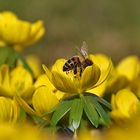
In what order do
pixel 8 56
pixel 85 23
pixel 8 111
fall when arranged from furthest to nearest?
1. pixel 85 23
2. pixel 8 56
3. pixel 8 111

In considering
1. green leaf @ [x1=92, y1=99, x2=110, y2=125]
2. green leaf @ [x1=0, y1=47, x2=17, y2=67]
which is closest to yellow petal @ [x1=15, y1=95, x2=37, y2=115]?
green leaf @ [x1=92, y1=99, x2=110, y2=125]

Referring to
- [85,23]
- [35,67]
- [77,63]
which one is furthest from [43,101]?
[85,23]

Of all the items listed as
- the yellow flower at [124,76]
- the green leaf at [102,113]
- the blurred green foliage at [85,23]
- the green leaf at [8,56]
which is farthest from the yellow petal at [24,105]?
the blurred green foliage at [85,23]

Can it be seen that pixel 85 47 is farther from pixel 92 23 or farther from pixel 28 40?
pixel 92 23

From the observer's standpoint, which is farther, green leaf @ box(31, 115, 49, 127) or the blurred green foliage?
the blurred green foliage

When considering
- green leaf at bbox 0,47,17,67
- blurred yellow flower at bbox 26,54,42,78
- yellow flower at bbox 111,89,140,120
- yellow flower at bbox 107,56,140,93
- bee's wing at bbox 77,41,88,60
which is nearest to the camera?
yellow flower at bbox 111,89,140,120

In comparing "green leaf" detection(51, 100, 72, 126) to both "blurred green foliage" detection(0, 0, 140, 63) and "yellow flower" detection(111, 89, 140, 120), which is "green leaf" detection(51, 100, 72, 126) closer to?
"yellow flower" detection(111, 89, 140, 120)

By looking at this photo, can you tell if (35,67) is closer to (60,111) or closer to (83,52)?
(83,52)

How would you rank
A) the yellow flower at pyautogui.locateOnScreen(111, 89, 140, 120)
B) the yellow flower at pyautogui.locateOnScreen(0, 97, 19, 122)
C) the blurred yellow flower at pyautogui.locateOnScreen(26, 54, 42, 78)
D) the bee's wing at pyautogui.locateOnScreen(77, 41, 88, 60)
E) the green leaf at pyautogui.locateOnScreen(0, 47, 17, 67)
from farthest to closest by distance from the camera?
1. the blurred yellow flower at pyautogui.locateOnScreen(26, 54, 42, 78)
2. the green leaf at pyautogui.locateOnScreen(0, 47, 17, 67)
3. the bee's wing at pyautogui.locateOnScreen(77, 41, 88, 60)
4. the yellow flower at pyautogui.locateOnScreen(111, 89, 140, 120)
5. the yellow flower at pyautogui.locateOnScreen(0, 97, 19, 122)
